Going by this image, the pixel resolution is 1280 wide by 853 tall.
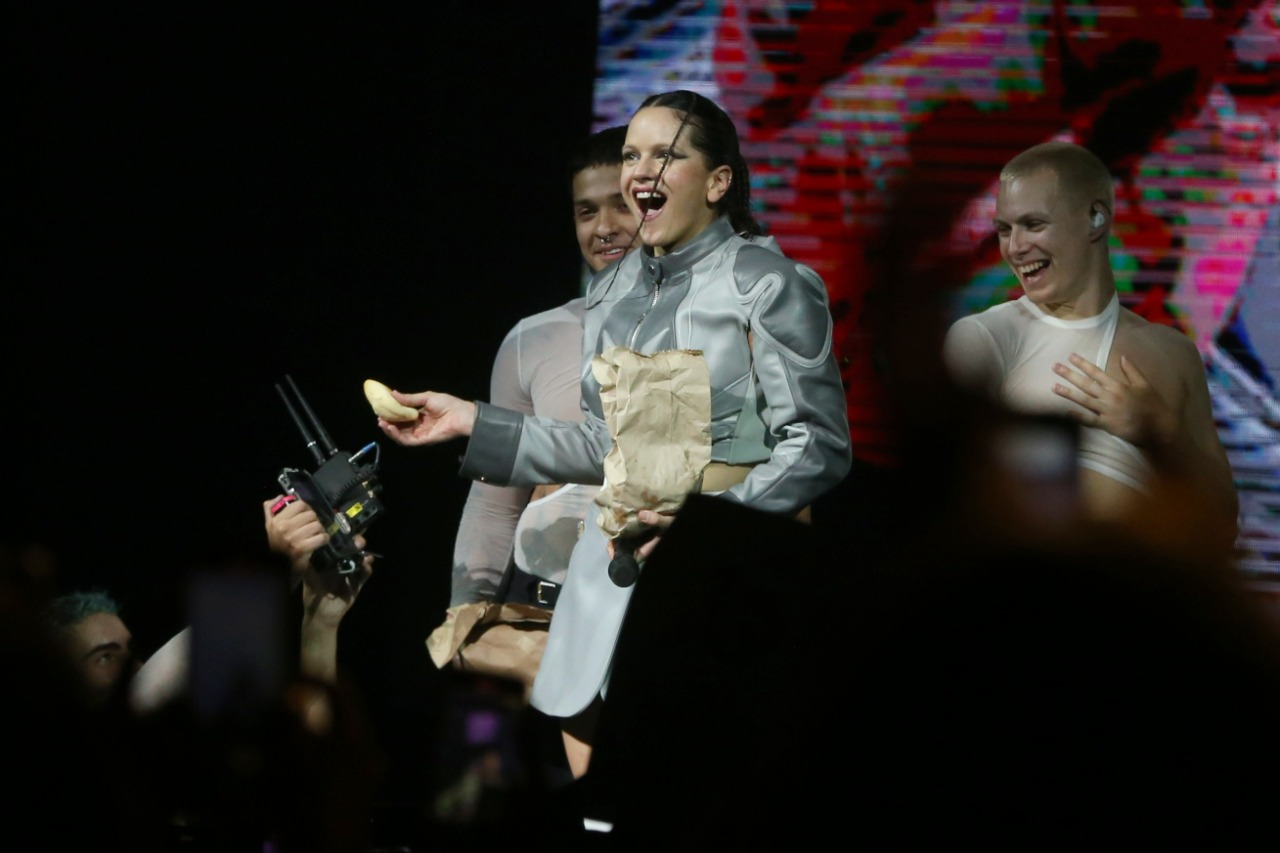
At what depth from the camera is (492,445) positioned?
9.59 ft

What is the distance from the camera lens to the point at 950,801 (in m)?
0.97

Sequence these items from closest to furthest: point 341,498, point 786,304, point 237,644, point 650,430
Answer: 1. point 237,644
2. point 650,430
3. point 786,304
4. point 341,498

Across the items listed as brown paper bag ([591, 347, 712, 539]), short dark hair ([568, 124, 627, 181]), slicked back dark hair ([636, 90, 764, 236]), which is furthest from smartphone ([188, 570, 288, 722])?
short dark hair ([568, 124, 627, 181])

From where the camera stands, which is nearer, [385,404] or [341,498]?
[385,404]

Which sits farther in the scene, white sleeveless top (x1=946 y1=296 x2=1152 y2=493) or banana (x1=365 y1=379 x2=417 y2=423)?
white sleeveless top (x1=946 y1=296 x2=1152 y2=493)

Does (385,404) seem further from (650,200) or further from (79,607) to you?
(79,607)

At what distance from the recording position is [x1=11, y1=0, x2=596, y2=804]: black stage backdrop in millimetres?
4000

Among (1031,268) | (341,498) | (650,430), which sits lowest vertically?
(341,498)

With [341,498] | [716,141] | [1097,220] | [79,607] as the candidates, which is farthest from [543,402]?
[1097,220]

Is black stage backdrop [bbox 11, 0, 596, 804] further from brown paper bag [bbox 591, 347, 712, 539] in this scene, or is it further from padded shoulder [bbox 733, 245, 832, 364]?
brown paper bag [bbox 591, 347, 712, 539]

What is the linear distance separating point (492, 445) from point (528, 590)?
665mm

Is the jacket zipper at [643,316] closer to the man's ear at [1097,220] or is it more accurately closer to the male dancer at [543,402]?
the male dancer at [543,402]

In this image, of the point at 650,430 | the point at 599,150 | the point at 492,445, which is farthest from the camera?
the point at 599,150

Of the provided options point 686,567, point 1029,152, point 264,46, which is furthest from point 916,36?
point 686,567
